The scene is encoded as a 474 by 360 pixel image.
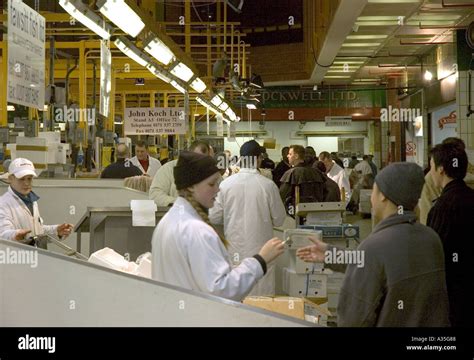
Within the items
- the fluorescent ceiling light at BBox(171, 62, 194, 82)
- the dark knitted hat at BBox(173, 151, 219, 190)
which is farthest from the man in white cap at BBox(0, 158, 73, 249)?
the fluorescent ceiling light at BBox(171, 62, 194, 82)

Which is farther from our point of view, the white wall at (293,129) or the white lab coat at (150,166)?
the white wall at (293,129)

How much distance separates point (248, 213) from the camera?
20.9 ft

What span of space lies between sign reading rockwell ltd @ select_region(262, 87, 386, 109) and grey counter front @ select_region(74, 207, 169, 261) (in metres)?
18.3

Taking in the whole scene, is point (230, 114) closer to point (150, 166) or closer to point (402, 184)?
point (150, 166)

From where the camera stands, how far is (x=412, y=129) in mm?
19516

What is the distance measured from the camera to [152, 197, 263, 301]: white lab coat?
3143 millimetres

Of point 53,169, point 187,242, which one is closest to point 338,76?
point 53,169

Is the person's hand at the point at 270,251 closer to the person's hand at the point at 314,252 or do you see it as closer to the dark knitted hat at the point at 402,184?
the person's hand at the point at 314,252

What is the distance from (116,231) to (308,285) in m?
1.82

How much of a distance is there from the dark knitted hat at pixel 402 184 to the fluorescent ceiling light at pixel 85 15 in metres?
4.10

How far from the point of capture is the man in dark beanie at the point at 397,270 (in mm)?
2984

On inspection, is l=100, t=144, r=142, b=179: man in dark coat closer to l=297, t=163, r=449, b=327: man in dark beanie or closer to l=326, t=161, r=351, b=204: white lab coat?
l=326, t=161, r=351, b=204: white lab coat

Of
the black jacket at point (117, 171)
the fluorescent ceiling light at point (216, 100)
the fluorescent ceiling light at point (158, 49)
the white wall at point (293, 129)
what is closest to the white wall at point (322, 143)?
the white wall at point (293, 129)
